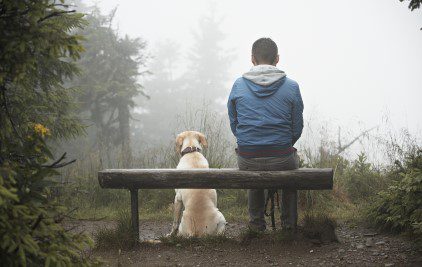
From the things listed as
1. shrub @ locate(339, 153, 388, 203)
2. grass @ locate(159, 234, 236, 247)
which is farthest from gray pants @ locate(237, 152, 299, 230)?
shrub @ locate(339, 153, 388, 203)

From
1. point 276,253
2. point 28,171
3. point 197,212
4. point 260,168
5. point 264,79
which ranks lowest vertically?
point 276,253

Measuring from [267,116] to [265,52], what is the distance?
2.38ft

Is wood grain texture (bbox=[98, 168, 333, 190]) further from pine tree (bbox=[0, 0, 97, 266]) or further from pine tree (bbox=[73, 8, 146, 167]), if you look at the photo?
pine tree (bbox=[73, 8, 146, 167])

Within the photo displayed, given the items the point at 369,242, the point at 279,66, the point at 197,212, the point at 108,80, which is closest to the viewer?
the point at 369,242

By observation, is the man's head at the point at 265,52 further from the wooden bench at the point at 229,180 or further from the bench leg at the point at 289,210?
the bench leg at the point at 289,210

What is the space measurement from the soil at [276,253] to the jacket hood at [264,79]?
156 centimetres

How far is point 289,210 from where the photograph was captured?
14.9 feet

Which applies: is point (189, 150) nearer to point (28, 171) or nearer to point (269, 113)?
point (269, 113)

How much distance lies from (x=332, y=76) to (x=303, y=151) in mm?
84104

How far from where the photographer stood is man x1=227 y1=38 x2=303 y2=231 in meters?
4.27

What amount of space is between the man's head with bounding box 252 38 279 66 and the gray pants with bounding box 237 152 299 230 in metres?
1.04

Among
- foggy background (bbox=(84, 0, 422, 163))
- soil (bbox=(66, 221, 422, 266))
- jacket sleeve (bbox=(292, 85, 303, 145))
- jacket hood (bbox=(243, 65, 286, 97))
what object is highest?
foggy background (bbox=(84, 0, 422, 163))

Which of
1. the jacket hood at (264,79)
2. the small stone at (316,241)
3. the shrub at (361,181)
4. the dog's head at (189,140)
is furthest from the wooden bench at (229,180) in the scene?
the shrub at (361,181)

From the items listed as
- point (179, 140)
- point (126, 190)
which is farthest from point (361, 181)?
point (126, 190)
